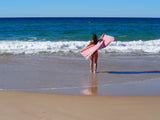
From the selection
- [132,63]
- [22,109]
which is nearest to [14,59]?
[132,63]

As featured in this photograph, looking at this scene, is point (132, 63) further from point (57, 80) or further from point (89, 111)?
point (89, 111)

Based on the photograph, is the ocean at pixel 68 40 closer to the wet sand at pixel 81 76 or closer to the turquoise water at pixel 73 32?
the turquoise water at pixel 73 32

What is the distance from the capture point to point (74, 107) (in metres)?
5.04

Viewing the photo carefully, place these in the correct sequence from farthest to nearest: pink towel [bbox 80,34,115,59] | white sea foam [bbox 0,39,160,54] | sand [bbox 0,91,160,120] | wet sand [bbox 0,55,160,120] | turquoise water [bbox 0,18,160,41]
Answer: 1. turquoise water [bbox 0,18,160,41]
2. white sea foam [bbox 0,39,160,54]
3. pink towel [bbox 80,34,115,59]
4. wet sand [bbox 0,55,160,120]
5. sand [bbox 0,91,160,120]

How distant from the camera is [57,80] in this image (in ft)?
24.7

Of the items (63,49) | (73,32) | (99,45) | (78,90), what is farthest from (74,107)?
(73,32)

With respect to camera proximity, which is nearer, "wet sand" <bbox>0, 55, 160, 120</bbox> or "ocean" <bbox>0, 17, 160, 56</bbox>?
"wet sand" <bbox>0, 55, 160, 120</bbox>

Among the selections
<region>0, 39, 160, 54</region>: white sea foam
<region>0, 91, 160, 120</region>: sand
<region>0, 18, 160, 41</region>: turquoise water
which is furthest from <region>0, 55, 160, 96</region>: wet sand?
<region>0, 18, 160, 41</region>: turquoise water

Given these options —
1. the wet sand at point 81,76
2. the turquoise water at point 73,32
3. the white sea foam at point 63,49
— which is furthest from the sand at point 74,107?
the turquoise water at point 73,32

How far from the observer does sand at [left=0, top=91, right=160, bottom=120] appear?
181 inches

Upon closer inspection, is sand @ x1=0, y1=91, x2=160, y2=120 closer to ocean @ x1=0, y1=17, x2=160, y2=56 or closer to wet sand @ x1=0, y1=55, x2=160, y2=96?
wet sand @ x1=0, y1=55, x2=160, y2=96

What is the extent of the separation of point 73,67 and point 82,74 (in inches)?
42.9

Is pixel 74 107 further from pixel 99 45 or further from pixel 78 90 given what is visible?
pixel 99 45

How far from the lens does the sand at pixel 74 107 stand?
181 inches
